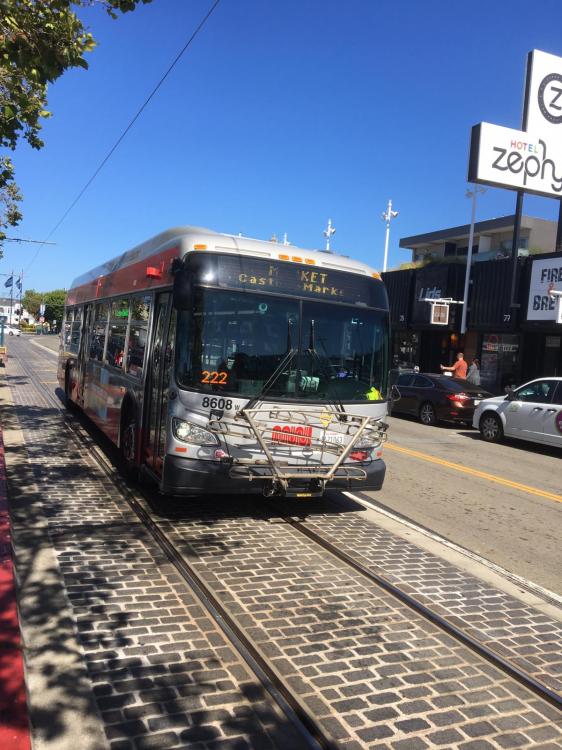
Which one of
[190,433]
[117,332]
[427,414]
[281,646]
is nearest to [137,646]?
[281,646]

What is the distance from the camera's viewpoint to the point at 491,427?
48.2 ft

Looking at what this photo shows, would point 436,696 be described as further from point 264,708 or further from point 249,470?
point 249,470

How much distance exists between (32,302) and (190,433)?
14495cm

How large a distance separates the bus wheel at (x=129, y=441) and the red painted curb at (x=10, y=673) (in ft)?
8.64

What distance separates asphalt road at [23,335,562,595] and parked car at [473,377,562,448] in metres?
0.41

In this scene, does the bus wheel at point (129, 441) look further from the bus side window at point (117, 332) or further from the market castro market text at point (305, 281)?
the market castro market text at point (305, 281)

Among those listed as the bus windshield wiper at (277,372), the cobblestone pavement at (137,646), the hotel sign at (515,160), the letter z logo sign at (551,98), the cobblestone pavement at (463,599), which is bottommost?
the cobblestone pavement at (137,646)

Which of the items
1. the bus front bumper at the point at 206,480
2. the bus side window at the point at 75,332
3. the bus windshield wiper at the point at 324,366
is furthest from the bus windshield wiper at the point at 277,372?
the bus side window at the point at 75,332

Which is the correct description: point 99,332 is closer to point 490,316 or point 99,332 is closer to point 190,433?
point 190,433

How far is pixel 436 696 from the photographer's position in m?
3.54

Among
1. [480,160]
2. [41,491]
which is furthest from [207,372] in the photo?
[480,160]

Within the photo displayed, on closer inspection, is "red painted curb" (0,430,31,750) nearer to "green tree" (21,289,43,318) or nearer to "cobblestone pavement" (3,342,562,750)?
"cobblestone pavement" (3,342,562,750)

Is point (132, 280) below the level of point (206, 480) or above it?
above

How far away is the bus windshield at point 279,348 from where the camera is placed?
19.6 ft
